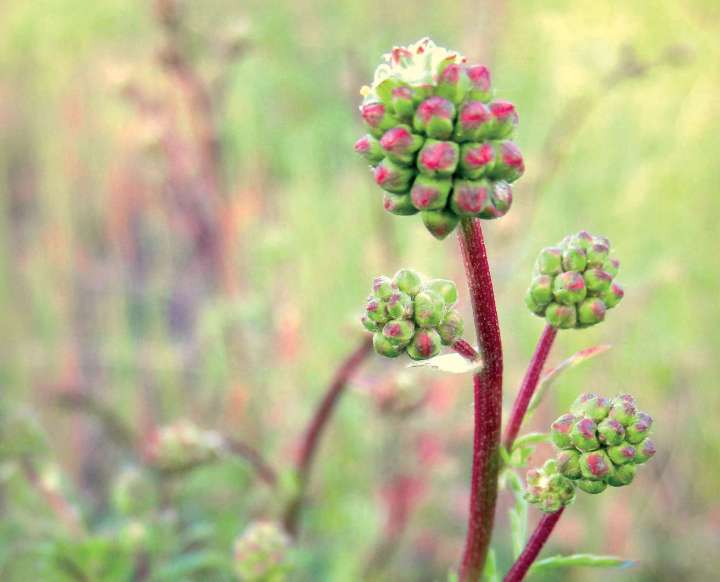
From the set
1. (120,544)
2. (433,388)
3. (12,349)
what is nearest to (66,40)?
(12,349)

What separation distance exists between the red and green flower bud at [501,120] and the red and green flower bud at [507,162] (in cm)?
1

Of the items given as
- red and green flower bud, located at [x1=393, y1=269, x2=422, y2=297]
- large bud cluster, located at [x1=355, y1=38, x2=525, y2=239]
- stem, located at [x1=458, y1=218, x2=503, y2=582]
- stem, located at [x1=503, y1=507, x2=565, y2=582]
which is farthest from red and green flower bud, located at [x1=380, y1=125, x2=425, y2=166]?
stem, located at [x1=503, y1=507, x2=565, y2=582]

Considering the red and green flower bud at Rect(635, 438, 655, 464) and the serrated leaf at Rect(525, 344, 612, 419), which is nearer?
the red and green flower bud at Rect(635, 438, 655, 464)

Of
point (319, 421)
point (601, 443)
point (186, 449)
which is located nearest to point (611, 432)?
point (601, 443)

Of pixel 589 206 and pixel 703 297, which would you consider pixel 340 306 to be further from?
pixel 703 297

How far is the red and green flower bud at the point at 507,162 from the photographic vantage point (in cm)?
91

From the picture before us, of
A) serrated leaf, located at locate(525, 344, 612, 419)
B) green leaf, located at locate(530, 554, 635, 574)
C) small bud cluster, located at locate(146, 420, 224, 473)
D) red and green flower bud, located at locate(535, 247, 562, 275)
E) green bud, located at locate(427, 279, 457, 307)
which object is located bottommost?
small bud cluster, located at locate(146, 420, 224, 473)

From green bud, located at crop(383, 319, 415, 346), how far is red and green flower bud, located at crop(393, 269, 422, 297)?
0.05m

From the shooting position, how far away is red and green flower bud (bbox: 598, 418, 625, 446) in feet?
3.41

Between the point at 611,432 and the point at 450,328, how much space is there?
242 mm

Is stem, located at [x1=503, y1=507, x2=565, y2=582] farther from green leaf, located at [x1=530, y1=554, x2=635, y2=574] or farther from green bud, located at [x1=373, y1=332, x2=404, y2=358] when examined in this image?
green bud, located at [x1=373, y1=332, x2=404, y2=358]

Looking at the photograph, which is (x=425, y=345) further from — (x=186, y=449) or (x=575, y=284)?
(x=186, y=449)

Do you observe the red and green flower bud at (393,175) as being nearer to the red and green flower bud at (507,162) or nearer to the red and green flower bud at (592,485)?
the red and green flower bud at (507,162)

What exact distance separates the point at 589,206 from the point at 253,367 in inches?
72.9
